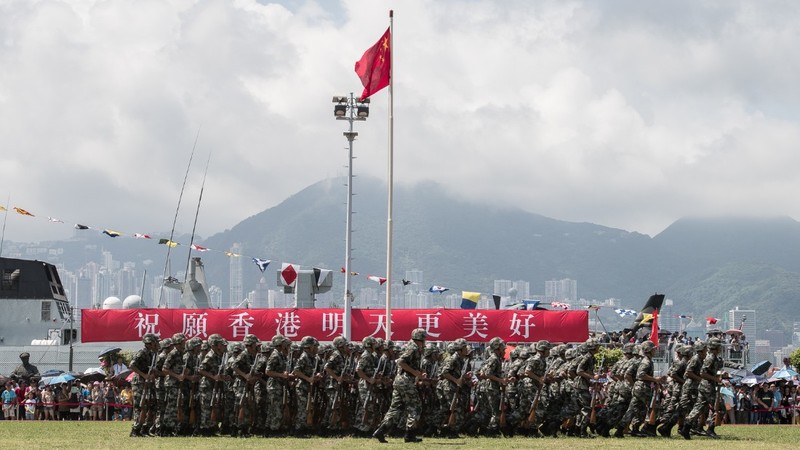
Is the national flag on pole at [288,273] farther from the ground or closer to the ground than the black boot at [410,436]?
farther from the ground

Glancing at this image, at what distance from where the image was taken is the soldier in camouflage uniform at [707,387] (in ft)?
70.2

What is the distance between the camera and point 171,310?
32.8 metres

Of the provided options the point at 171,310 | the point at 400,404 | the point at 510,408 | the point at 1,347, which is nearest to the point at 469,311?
the point at 171,310

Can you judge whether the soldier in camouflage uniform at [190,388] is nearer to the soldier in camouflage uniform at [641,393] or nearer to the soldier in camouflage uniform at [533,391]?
the soldier in camouflage uniform at [533,391]

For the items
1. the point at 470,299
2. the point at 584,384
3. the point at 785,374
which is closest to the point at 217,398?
the point at 584,384

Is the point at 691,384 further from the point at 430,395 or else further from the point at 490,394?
the point at 430,395

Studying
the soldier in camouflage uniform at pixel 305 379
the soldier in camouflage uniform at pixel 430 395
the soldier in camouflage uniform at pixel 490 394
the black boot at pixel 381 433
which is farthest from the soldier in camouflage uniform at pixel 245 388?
the soldier in camouflage uniform at pixel 490 394

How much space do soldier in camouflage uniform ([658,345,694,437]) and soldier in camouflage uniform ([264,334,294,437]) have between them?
647cm

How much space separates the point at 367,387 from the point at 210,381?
9.45ft

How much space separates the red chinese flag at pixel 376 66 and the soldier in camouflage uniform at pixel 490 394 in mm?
6759

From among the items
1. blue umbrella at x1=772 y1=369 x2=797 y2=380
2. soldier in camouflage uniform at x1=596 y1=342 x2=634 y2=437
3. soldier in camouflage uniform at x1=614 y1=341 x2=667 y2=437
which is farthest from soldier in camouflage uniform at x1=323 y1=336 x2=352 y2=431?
blue umbrella at x1=772 y1=369 x2=797 y2=380

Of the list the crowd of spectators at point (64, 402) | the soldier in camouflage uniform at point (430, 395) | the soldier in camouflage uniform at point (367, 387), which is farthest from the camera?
the crowd of spectators at point (64, 402)

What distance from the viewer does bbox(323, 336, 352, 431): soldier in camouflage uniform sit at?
2200cm

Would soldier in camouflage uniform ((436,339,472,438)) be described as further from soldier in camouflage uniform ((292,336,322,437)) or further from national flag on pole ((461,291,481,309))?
→ national flag on pole ((461,291,481,309))
